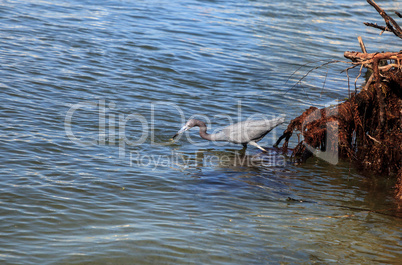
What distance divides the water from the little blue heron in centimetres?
24

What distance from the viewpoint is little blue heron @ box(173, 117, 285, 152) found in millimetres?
8414

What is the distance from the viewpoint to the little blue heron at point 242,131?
8414 millimetres

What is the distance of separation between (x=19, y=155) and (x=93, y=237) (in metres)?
2.57

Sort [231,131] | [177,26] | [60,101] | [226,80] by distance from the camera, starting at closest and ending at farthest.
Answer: [231,131], [60,101], [226,80], [177,26]

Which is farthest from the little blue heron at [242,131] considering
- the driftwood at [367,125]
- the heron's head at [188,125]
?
the driftwood at [367,125]

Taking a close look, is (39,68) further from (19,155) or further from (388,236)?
(388,236)

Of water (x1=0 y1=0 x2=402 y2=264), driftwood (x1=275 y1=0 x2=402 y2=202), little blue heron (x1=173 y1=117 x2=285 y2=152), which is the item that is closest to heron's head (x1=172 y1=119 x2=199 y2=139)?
little blue heron (x1=173 y1=117 x2=285 y2=152)

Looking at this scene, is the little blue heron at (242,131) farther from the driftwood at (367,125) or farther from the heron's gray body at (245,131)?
the driftwood at (367,125)

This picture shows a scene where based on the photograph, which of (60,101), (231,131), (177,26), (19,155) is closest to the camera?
(19,155)

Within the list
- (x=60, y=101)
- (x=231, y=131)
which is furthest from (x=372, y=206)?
(x=60, y=101)

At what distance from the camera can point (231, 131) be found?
846 centimetres

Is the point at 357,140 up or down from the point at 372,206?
up

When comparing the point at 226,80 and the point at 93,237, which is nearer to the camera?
the point at 93,237

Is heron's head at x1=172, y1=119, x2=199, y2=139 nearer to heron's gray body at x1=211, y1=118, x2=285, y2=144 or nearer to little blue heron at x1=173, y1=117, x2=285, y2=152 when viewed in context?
little blue heron at x1=173, y1=117, x2=285, y2=152
